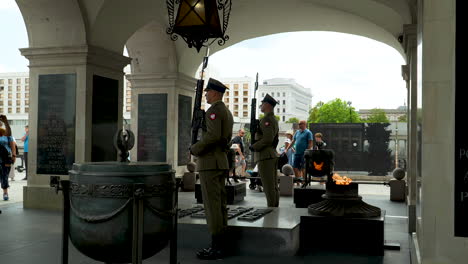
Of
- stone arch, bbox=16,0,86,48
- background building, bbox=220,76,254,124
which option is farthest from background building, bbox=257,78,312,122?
stone arch, bbox=16,0,86,48

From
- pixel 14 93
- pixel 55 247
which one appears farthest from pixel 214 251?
pixel 14 93

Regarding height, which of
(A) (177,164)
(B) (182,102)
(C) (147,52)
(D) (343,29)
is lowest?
(A) (177,164)

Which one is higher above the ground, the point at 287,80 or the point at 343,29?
the point at 287,80

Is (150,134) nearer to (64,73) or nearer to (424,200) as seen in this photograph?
(64,73)

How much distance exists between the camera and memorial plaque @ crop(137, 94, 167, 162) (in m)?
12.5

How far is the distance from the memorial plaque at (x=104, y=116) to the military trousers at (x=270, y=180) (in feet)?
10.7

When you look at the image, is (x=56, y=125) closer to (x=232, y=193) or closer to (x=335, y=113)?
(x=232, y=193)

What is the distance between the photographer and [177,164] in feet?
41.3

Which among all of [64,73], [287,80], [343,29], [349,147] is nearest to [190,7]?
[64,73]

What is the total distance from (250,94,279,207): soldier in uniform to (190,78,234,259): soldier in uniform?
2.35m

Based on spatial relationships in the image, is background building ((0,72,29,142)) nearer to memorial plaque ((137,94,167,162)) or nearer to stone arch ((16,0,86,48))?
memorial plaque ((137,94,167,162))

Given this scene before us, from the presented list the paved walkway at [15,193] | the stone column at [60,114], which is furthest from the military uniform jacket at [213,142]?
the paved walkway at [15,193]

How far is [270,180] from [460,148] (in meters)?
4.41

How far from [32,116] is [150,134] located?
4101mm
